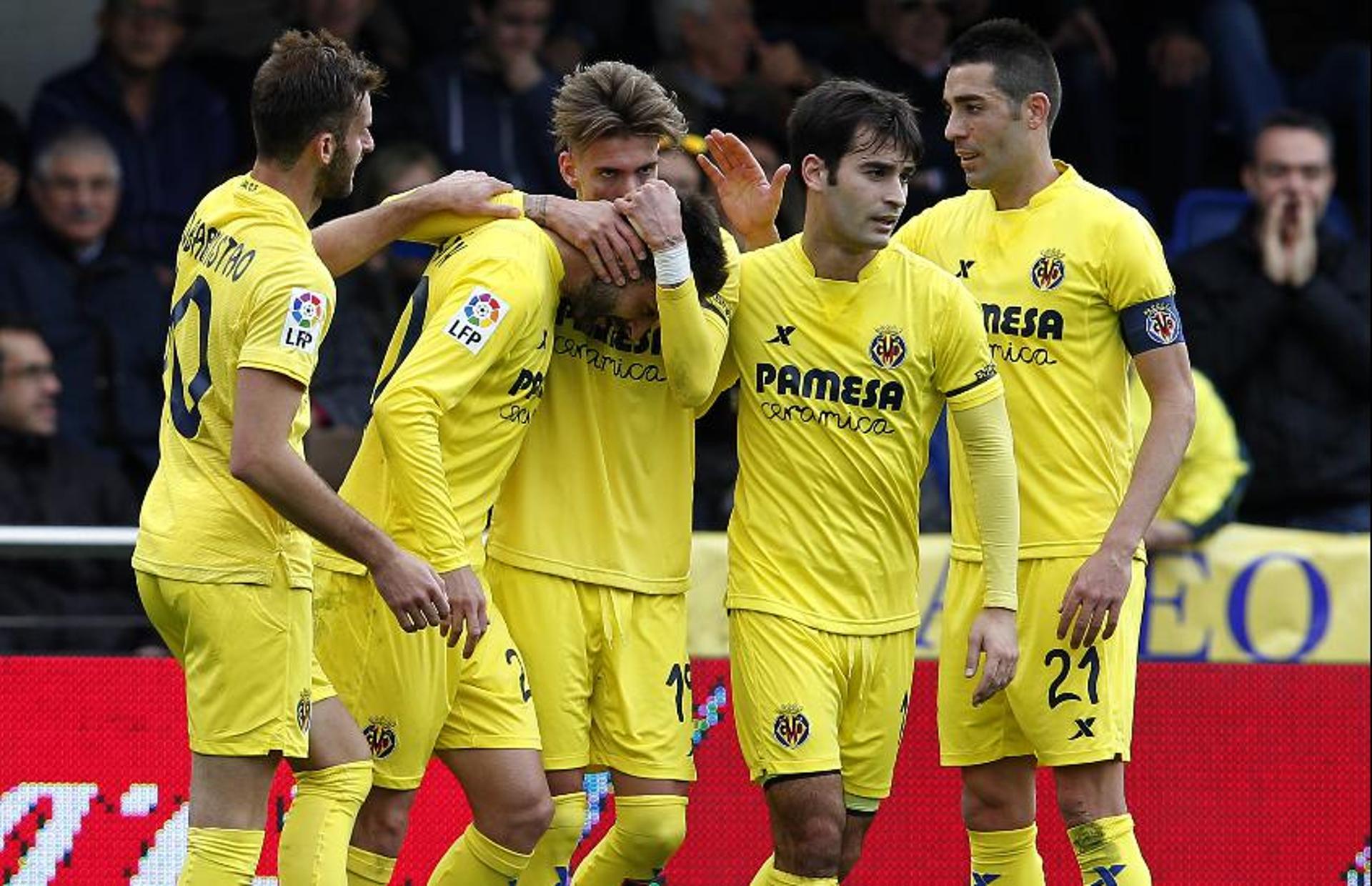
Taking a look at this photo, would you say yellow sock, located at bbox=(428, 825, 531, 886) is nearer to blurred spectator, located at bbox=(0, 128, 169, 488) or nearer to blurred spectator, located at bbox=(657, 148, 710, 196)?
blurred spectator, located at bbox=(657, 148, 710, 196)

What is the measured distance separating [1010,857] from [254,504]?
2326 millimetres

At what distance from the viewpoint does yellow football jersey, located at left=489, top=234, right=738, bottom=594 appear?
6.27 metres

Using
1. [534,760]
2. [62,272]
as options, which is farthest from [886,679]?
[62,272]

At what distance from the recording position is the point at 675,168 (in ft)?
28.9

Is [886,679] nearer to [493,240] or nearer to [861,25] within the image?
[493,240]

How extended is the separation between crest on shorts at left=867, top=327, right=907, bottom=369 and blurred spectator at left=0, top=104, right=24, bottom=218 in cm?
540

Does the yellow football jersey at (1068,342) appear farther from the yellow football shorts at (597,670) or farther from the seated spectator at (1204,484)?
the seated spectator at (1204,484)

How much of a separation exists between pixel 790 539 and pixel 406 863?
194cm

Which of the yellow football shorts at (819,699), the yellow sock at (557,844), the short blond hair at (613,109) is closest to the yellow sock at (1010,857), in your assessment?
the yellow football shorts at (819,699)

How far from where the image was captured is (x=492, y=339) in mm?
5973

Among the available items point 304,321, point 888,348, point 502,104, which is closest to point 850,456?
point 888,348

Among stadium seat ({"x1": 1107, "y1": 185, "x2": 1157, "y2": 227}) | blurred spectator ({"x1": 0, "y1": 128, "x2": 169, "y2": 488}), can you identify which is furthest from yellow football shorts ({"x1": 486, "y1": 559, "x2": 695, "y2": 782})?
stadium seat ({"x1": 1107, "y1": 185, "x2": 1157, "y2": 227})

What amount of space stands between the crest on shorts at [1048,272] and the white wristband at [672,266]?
116cm

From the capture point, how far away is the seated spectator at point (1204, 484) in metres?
9.37
